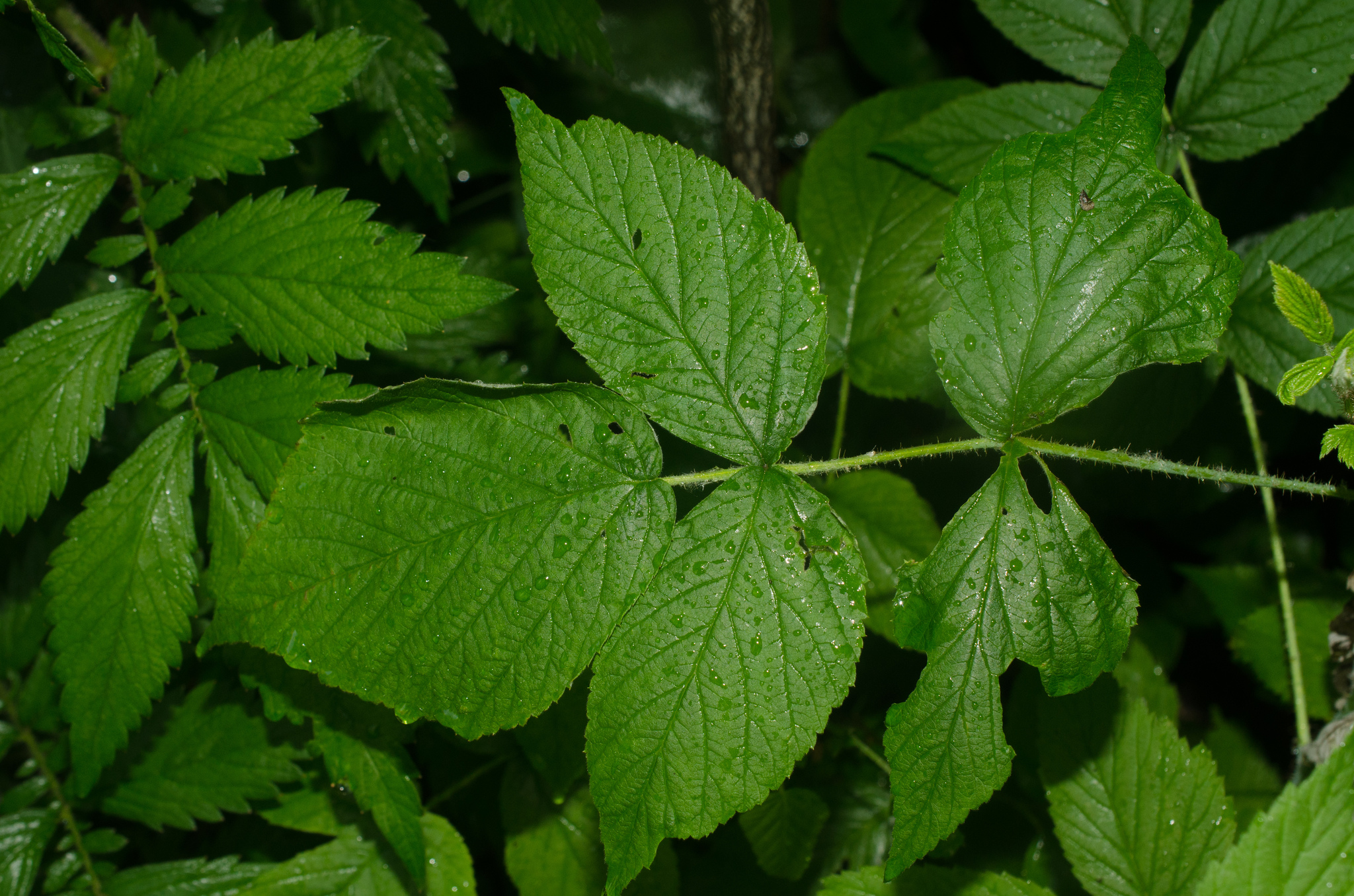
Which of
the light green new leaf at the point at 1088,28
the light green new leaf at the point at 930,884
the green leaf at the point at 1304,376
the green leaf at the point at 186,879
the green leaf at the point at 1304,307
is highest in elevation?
the light green new leaf at the point at 1088,28

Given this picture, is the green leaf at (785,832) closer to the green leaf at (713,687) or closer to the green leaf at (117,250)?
the green leaf at (713,687)

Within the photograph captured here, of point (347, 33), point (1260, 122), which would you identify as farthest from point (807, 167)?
point (347, 33)

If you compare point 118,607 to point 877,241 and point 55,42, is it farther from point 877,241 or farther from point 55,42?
point 877,241

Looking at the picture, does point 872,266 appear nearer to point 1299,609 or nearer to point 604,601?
point 604,601

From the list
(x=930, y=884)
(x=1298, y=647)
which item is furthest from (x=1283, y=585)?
(x=930, y=884)

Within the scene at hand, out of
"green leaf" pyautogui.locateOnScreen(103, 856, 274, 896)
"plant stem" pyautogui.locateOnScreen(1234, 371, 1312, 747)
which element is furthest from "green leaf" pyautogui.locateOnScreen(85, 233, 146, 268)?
"plant stem" pyautogui.locateOnScreen(1234, 371, 1312, 747)

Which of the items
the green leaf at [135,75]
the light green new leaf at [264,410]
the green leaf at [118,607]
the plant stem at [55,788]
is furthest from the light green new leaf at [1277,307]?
the plant stem at [55,788]
